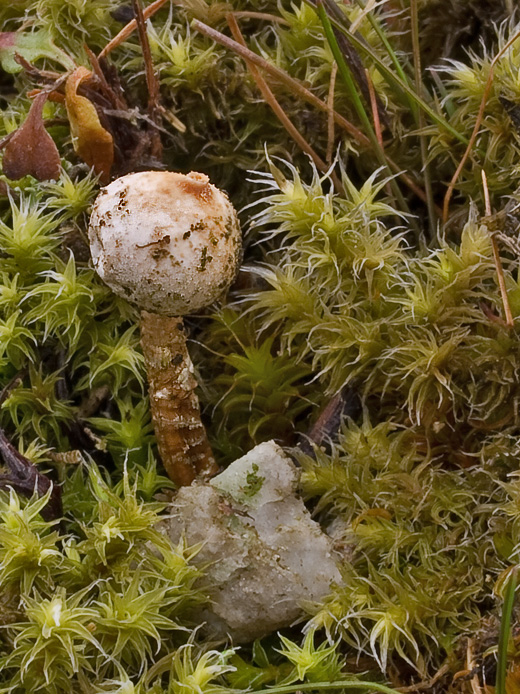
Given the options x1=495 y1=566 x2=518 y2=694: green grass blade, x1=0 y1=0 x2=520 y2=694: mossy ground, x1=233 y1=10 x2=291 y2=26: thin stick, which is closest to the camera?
x1=495 y1=566 x2=518 y2=694: green grass blade

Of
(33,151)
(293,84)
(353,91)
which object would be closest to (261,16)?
(293,84)

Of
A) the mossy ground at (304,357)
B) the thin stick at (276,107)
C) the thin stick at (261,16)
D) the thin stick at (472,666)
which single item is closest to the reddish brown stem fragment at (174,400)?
the mossy ground at (304,357)

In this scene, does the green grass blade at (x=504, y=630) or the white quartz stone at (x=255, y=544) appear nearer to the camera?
the green grass blade at (x=504, y=630)

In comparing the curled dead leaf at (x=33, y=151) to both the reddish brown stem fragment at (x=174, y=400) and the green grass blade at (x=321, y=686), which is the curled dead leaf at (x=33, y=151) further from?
the green grass blade at (x=321, y=686)

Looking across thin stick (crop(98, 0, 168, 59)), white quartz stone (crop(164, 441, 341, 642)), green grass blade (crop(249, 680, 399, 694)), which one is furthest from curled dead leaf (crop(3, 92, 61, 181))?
green grass blade (crop(249, 680, 399, 694))

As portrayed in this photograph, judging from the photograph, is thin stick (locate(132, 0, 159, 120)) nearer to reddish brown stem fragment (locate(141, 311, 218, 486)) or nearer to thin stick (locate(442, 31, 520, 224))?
reddish brown stem fragment (locate(141, 311, 218, 486))

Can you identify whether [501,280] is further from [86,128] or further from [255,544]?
[86,128]

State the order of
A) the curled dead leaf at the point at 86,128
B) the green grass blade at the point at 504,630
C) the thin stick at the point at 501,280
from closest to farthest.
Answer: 1. the green grass blade at the point at 504,630
2. the thin stick at the point at 501,280
3. the curled dead leaf at the point at 86,128
